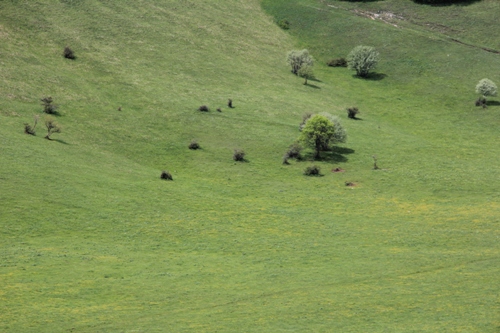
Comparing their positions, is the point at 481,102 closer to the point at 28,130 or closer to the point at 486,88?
the point at 486,88

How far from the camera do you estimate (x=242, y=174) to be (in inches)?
3425

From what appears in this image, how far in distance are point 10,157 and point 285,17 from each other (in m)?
92.6

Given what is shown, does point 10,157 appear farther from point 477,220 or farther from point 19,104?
point 477,220

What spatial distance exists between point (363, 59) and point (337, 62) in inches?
296

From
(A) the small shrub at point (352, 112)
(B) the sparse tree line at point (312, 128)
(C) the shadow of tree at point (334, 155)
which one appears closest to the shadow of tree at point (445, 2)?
(B) the sparse tree line at point (312, 128)

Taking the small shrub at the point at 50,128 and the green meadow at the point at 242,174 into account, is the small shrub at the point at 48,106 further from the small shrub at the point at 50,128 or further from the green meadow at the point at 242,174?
the small shrub at the point at 50,128

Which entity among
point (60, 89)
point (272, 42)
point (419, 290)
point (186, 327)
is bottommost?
point (186, 327)

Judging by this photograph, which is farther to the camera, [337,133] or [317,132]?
[337,133]

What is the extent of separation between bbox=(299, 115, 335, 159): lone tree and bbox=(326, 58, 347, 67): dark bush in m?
46.0

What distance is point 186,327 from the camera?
48562 millimetres

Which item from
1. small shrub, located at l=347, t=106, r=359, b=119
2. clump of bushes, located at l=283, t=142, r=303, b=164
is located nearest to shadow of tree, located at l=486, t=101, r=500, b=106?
small shrub, located at l=347, t=106, r=359, b=119

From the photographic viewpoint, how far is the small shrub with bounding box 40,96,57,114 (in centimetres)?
9581

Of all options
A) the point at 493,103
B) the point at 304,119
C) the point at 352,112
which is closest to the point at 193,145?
the point at 304,119

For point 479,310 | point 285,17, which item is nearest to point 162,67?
point 285,17
